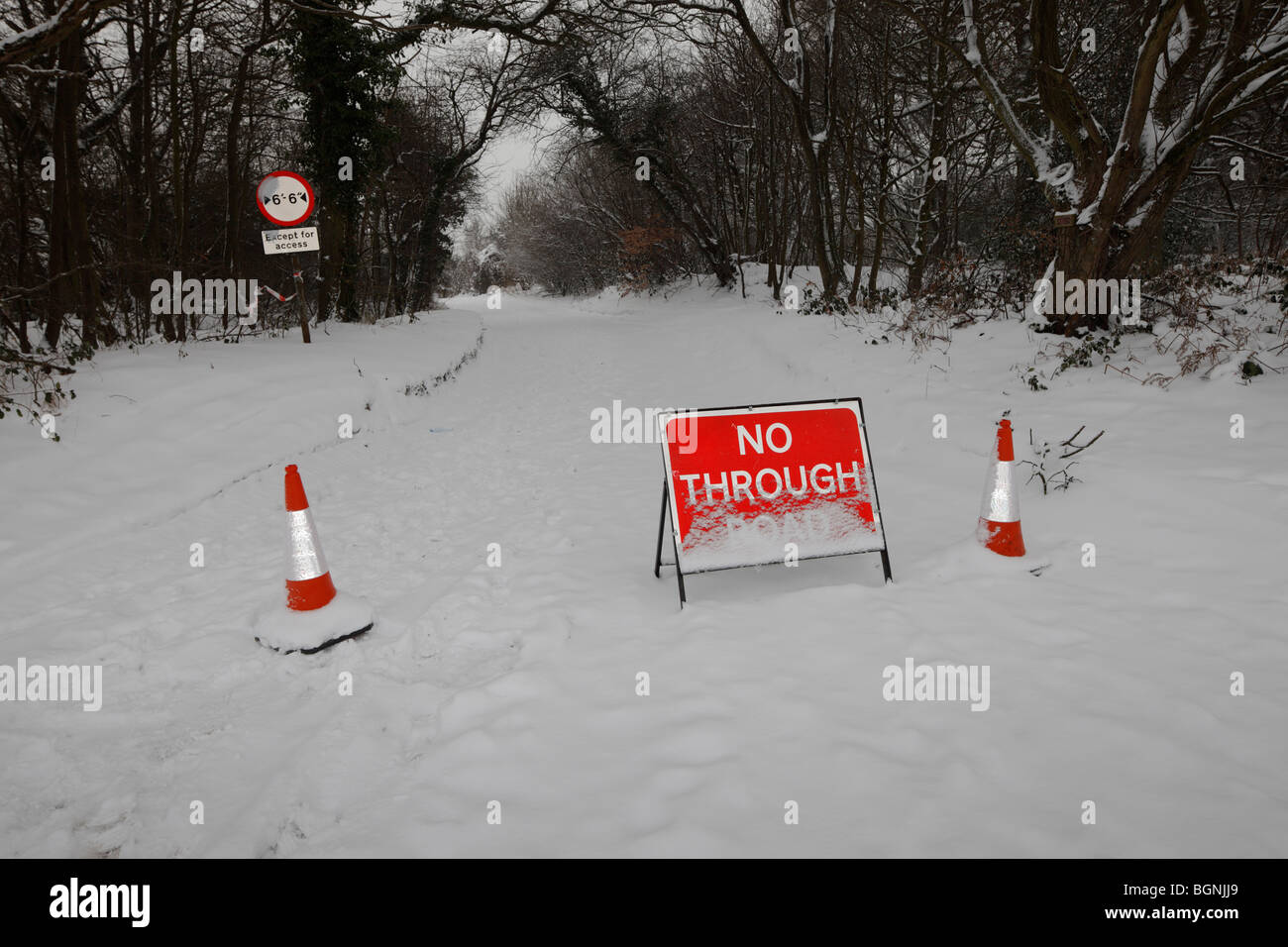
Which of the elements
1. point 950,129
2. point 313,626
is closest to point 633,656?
point 313,626

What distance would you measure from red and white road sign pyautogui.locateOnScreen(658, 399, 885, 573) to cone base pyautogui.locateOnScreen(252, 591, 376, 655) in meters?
1.86

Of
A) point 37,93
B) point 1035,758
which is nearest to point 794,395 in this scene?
point 1035,758

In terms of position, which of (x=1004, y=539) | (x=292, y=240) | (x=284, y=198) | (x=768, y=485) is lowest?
(x=1004, y=539)

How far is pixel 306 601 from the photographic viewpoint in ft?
12.2

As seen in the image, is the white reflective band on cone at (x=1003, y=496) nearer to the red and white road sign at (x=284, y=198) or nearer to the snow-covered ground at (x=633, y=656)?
the snow-covered ground at (x=633, y=656)

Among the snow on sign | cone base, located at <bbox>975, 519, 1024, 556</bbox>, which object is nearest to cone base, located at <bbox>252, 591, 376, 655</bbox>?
the snow on sign

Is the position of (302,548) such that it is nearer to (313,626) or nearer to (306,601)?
(306,601)

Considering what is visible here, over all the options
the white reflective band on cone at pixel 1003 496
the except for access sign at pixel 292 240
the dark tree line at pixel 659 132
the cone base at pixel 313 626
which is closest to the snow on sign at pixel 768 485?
the white reflective band on cone at pixel 1003 496

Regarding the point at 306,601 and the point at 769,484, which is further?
the point at 769,484

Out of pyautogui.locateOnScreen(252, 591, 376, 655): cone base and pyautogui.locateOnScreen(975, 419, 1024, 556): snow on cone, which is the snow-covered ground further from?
pyautogui.locateOnScreen(975, 419, 1024, 556): snow on cone

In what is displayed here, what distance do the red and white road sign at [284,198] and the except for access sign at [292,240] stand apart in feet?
1.10

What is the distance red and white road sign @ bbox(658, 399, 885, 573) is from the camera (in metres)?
3.99

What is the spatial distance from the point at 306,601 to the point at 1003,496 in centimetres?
420

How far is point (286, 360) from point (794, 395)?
7.42 metres
